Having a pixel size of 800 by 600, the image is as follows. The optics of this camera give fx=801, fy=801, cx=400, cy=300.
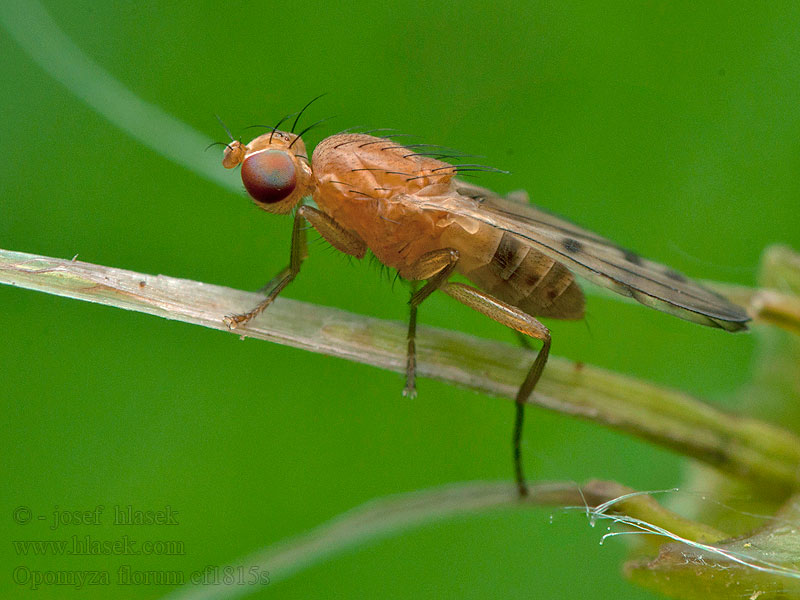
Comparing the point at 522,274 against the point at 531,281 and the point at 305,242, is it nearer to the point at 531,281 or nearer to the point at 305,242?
the point at 531,281

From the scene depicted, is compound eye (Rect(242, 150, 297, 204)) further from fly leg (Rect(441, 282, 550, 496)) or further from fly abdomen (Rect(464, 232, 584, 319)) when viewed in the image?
fly abdomen (Rect(464, 232, 584, 319))

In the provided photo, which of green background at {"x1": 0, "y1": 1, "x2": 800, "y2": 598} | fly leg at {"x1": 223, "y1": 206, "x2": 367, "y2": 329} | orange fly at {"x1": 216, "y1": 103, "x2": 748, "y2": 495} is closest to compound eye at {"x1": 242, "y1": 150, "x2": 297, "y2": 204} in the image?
orange fly at {"x1": 216, "y1": 103, "x2": 748, "y2": 495}

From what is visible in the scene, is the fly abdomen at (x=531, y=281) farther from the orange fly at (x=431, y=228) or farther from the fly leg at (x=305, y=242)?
the fly leg at (x=305, y=242)

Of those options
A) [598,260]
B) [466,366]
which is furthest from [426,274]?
[598,260]

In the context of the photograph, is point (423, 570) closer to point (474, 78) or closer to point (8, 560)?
point (8, 560)

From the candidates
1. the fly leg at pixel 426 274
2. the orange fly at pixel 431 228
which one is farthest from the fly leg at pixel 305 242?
the fly leg at pixel 426 274

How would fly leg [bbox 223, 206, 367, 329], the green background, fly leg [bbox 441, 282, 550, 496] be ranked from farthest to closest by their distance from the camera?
the green background
fly leg [bbox 223, 206, 367, 329]
fly leg [bbox 441, 282, 550, 496]
